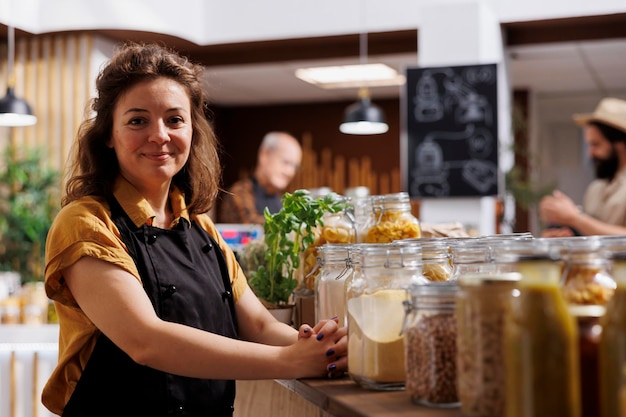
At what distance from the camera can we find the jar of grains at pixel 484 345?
1.06 meters

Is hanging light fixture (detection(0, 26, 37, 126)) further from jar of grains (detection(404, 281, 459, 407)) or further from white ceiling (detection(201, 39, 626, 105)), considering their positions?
jar of grains (detection(404, 281, 459, 407))

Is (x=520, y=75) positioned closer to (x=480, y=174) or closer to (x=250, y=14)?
(x=480, y=174)

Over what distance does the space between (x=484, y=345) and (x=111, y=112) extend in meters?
1.19

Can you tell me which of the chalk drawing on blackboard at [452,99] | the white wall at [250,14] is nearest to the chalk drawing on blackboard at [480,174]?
the chalk drawing on blackboard at [452,99]

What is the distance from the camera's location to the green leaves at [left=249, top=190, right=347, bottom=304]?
212 centimetres

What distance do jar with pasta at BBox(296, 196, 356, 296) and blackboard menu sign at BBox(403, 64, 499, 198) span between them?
3.99 metres

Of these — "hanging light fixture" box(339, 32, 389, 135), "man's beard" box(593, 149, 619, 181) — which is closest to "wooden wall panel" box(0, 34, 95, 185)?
"hanging light fixture" box(339, 32, 389, 135)

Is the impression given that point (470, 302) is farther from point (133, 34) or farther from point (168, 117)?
point (133, 34)

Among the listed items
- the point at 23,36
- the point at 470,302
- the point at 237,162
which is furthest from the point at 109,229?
the point at 237,162

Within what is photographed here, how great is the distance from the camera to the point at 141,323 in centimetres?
158

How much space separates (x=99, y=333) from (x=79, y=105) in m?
5.55

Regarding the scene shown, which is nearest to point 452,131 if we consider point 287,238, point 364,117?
point 364,117

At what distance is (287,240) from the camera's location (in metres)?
2.17

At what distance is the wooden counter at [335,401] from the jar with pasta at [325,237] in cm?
27
